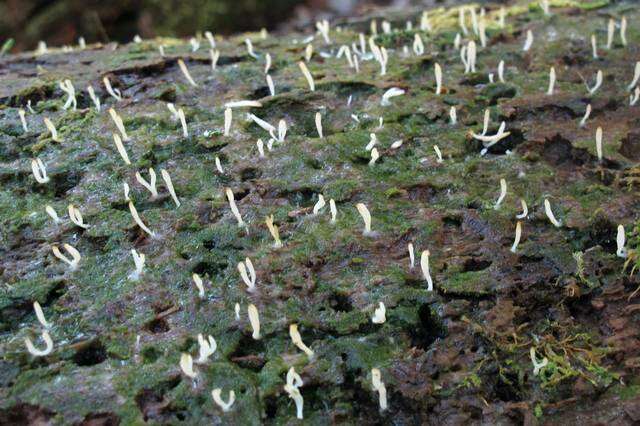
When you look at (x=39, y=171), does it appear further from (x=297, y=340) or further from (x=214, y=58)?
(x=297, y=340)

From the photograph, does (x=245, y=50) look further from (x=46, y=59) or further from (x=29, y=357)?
(x=29, y=357)

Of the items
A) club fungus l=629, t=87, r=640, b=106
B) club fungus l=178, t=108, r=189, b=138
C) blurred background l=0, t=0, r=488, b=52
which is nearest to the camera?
club fungus l=178, t=108, r=189, b=138

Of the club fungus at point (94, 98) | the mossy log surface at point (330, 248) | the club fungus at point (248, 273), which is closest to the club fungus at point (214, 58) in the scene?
the mossy log surface at point (330, 248)

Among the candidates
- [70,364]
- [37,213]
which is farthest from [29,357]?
[37,213]

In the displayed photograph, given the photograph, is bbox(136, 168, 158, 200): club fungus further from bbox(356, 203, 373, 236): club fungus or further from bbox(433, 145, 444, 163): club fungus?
bbox(433, 145, 444, 163): club fungus

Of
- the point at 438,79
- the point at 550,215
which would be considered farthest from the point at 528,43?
the point at 550,215

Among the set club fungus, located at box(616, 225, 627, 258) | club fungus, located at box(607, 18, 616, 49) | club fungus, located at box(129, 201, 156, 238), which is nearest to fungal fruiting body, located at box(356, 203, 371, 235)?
club fungus, located at box(129, 201, 156, 238)
